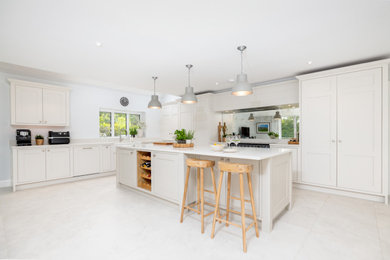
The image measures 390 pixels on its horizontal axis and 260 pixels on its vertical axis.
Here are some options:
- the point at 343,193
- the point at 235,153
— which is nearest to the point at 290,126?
the point at 343,193

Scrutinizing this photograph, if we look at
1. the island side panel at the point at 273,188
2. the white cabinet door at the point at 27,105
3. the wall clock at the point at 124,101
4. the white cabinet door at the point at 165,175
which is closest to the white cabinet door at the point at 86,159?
the white cabinet door at the point at 27,105

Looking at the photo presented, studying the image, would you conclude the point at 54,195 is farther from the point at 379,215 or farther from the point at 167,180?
the point at 379,215

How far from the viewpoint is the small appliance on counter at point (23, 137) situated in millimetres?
3975

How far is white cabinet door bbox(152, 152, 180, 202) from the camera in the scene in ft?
9.20

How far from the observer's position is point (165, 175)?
2.96 metres

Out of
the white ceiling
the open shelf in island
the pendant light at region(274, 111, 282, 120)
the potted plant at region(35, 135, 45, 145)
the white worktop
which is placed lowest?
the open shelf in island

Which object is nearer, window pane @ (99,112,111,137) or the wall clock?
window pane @ (99,112,111,137)

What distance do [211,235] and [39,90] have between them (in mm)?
4696

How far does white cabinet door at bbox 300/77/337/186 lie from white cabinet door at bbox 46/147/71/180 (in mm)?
5094

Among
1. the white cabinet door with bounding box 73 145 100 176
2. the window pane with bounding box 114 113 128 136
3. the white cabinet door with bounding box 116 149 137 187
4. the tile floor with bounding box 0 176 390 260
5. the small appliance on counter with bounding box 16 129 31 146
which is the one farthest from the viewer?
the window pane with bounding box 114 113 128 136

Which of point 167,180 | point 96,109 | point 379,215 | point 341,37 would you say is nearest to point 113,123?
point 96,109

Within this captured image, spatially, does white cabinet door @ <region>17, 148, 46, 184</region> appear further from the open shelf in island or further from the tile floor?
the open shelf in island

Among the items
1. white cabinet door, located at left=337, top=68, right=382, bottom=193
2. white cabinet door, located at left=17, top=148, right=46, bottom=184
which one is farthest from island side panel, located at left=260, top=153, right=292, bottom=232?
white cabinet door, located at left=17, top=148, right=46, bottom=184

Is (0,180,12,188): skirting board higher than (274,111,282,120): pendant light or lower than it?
lower
